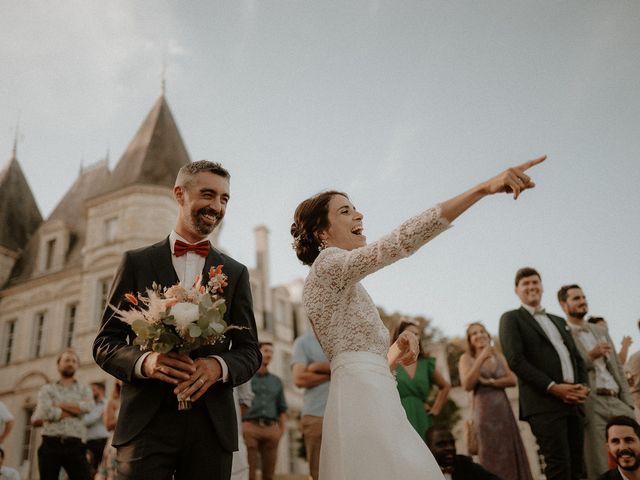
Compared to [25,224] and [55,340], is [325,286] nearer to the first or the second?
[55,340]

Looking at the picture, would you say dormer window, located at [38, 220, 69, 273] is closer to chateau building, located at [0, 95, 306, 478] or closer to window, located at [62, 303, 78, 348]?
chateau building, located at [0, 95, 306, 478]

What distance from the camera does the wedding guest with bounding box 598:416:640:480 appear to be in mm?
5199

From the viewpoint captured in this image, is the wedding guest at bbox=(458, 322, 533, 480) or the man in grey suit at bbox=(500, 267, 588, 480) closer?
the man in grey suit at bbox=(500, 267, 588, 480)

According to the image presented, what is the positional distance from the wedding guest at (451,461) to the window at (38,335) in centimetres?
2701

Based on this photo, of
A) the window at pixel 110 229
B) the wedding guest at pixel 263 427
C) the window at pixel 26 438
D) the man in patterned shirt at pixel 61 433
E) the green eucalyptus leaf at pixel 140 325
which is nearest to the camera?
the green eucalyptus leaf at pixel 140 325

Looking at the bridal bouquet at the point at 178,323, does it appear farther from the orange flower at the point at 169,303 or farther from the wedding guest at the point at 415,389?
the wedding guest at the point at 415,389

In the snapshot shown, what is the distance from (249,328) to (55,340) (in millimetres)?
27848

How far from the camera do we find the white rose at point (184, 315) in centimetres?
257

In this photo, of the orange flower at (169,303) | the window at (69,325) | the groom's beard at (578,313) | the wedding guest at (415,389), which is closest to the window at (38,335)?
the window at (69,325)

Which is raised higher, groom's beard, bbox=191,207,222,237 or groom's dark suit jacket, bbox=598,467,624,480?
groom's beard, bbox=191,207,222,237

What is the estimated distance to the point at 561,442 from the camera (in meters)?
5.36

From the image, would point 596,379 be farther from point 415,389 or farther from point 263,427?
point 263,427

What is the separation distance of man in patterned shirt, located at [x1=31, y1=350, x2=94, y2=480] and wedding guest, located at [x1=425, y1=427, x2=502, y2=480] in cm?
457

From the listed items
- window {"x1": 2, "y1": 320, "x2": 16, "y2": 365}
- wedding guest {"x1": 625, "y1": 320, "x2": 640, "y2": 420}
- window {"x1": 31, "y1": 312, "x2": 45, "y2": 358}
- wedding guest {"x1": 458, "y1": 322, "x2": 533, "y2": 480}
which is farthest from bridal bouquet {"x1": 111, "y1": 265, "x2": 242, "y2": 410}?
window {"x1": 2, "y1": 320, "x2": 16, "y2": 365}
